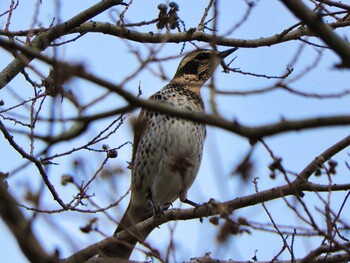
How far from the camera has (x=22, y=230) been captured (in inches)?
104

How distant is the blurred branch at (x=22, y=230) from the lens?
8.54 feet

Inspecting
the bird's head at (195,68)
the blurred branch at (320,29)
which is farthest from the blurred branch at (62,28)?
the blurred branch at (320,29)

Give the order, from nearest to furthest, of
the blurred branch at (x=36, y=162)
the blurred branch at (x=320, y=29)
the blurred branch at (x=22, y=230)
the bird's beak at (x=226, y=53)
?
the blurred branch at (x=22, y=230) → the blurred branch at (x=320, y=29) → the blurred branch at (x=36, y=162) → the bird's beak at (x=226, y=53)

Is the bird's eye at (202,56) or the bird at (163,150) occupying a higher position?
the bird's eye at (202,56)

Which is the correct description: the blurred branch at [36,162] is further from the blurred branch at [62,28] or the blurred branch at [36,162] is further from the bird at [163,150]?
the bird at [163,150]

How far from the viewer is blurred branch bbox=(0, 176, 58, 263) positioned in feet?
8.54

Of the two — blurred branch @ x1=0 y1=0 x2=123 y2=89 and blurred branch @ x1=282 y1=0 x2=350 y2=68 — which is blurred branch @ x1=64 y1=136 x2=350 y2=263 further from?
blurred branch @ x1=0 y1=0 x2=123 y2=89

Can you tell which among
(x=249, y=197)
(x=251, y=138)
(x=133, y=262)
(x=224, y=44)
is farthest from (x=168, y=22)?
(x=251, y=138)

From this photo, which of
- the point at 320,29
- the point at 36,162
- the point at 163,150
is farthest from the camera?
the point at 163,150

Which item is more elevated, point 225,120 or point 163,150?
point 163,150

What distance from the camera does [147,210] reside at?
768 centimetres

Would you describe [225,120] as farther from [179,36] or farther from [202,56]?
[202,56]

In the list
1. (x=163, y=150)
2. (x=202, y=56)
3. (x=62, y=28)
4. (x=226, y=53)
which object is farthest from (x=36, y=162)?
(x=202, y=56)

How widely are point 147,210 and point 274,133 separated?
505cm
